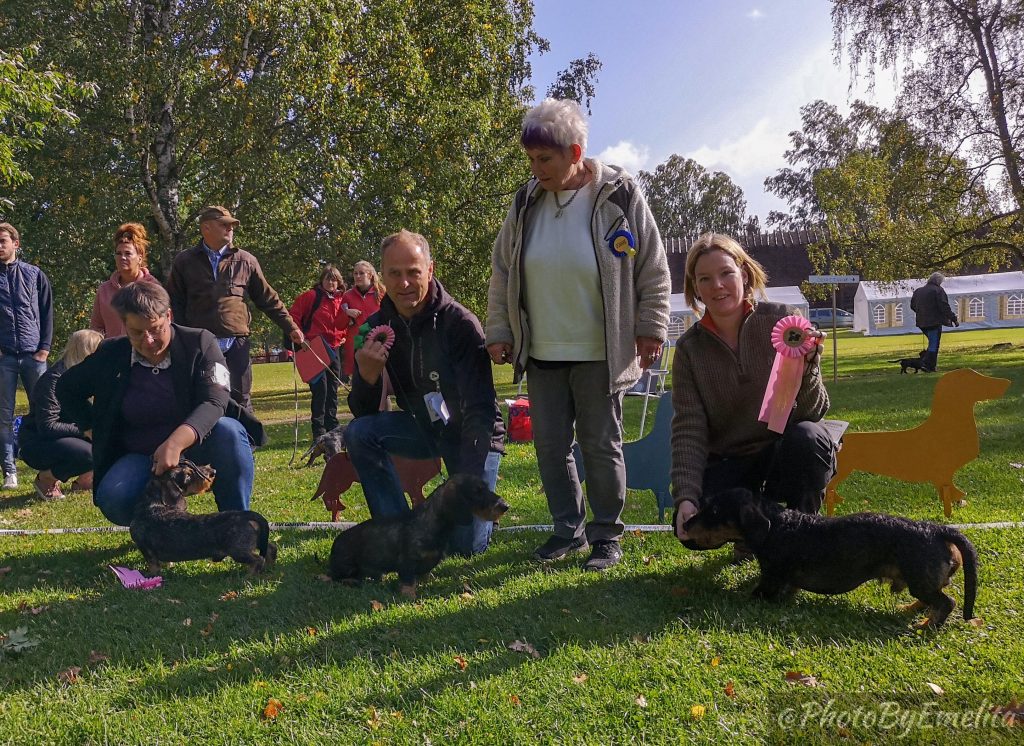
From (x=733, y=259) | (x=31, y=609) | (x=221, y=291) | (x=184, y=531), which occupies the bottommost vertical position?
(x=31, y=609)

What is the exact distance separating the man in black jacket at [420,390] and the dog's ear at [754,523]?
1195 mm

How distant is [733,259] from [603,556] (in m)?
1.52

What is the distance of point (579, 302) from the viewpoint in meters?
3.63

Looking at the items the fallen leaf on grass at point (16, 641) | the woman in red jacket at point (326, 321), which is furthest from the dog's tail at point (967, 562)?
the woman in red jacket at point (326, 321)

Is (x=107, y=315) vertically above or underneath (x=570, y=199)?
underneath

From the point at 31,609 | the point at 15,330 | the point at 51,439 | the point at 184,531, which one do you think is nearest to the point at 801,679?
the point at 184,531

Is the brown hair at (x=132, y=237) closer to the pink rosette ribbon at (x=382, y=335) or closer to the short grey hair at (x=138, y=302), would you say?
the short grey hair at (x=138, y=302)

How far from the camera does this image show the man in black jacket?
3.65 meters

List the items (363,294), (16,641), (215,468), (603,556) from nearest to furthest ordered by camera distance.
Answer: (16,641) < (603,556) < (215,468) < (363,294)

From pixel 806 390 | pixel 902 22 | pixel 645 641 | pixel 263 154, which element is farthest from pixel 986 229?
pixel 645 641

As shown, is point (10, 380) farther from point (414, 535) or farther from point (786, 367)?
point (786, 367)

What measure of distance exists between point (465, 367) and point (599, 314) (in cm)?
70

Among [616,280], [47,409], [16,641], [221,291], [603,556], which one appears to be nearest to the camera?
[16,641]

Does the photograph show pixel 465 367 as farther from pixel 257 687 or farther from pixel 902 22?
pixel 902 22
